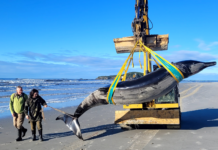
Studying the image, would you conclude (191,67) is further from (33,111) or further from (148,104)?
(33,111)

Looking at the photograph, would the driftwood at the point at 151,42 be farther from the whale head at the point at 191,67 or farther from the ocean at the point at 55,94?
the ocean at the point at 55,94

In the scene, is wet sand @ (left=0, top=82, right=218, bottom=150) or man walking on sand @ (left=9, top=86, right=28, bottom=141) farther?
man walking on sand @ (left=9, top=86, right=28, bottom=141)

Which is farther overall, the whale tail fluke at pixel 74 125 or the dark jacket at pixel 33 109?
the dark jacket at pixel 33 109

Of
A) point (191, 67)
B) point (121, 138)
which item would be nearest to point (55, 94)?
point (121, 138)

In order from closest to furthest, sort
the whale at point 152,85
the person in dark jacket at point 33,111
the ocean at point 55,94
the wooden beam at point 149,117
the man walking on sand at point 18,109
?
the whale at point 152,85, the person in dark jacket at point 33,111, the man walking on sand at point 18,109, the wooden beam at point 149,117, the ocean at point 55,94

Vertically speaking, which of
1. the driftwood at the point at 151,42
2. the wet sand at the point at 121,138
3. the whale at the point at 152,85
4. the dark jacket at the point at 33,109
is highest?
the driftwood at the point at 151,42

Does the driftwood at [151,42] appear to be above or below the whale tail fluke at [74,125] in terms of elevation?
above

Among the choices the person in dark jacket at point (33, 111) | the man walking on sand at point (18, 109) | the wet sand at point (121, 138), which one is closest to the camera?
the wet sand at point (121, 138)

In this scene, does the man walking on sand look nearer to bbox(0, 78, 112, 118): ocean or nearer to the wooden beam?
the wooden beam

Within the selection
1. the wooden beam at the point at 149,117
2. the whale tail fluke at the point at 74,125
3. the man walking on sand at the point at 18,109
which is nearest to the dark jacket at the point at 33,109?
the man walking on sand at the point at 18,109

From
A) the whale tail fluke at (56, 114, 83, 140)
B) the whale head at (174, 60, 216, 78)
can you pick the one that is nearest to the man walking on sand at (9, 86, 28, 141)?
the whale tail fluke at (56, 114, 83, 140)

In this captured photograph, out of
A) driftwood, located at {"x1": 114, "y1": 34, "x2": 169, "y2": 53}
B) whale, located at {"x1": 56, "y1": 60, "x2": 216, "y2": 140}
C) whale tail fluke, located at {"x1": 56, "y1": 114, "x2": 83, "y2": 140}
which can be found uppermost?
driftwood, located at {"x1": 114, "y1": 34, "x2": 169, "y2": 53}

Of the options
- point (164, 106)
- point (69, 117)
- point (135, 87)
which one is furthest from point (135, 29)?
point (69, 117)

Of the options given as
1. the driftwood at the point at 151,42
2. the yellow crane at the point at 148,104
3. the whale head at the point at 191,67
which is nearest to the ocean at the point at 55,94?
the yellow crane at the point at 148,104
